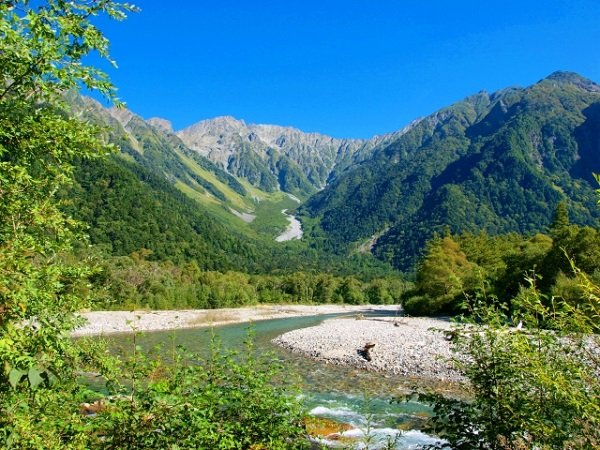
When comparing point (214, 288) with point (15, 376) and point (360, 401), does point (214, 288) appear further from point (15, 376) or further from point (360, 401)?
point (15, 376)

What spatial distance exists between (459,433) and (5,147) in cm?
619

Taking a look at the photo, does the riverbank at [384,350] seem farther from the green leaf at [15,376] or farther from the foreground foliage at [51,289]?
the green leaf at [15,376]

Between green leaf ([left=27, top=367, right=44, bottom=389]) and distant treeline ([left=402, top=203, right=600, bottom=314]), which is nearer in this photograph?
green leaf ([left=27, top=367, right=44, bottom=389])

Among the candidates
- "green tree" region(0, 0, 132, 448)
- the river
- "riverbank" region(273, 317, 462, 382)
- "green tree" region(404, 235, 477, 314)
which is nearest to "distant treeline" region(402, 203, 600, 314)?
"green tree" region(404, 235, 477, 314)

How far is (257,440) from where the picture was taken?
6.01m

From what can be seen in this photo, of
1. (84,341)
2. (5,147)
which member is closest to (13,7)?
(5,147)

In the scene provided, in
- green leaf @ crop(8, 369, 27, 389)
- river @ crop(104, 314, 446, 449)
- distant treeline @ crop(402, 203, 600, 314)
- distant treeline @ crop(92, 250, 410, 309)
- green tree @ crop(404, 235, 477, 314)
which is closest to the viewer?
green leaf @ crop(8, 369, 27, 389)

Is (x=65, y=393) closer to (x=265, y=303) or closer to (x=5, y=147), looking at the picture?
(x=5, y=147)

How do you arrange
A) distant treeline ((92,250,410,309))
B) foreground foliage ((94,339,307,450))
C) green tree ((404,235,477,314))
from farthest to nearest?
distant treeline ((92,250,410,309)) < green tree ((404,235,477,314)) < foreground foliage ((94,339,307,450))

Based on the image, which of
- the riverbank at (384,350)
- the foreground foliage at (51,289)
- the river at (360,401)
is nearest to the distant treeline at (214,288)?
the riverbank at (384,350)

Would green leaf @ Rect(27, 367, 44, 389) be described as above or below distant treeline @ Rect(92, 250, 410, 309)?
above

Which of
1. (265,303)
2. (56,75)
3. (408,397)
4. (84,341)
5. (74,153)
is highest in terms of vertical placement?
(56,75)

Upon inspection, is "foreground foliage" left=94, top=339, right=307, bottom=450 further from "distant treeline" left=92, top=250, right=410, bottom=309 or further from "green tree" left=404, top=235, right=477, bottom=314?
"distant treeline" left=92, top=250, right=410, bottom=309

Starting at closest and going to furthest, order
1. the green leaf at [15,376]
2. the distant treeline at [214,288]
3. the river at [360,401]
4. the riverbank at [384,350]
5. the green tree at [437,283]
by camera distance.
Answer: the green leaf at [15,376] → the river at [360,401] → the riverbank at [384,350] → the green tree at [437,283] → the distant treeline at [214,288]
